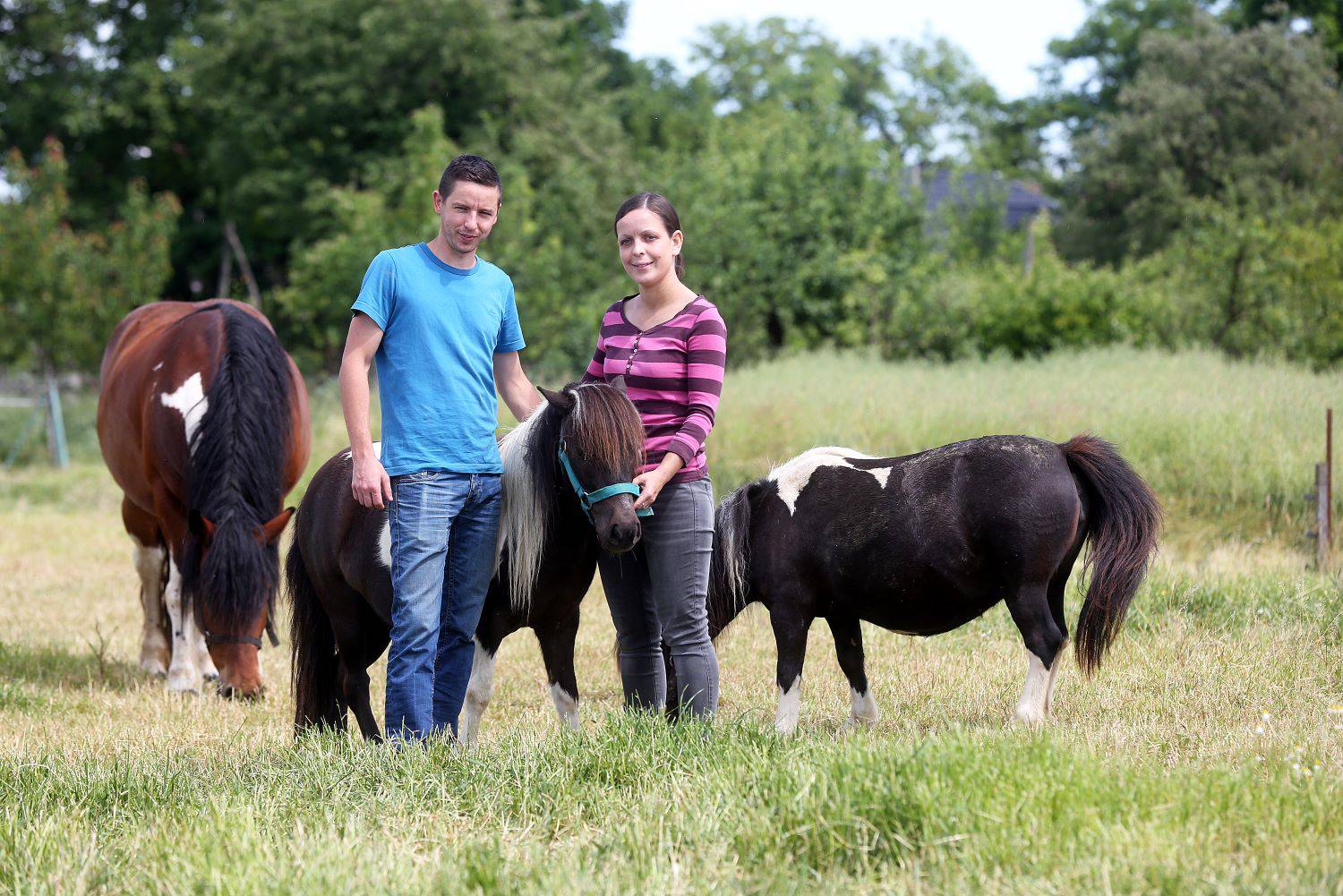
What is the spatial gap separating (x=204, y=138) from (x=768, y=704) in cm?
3332

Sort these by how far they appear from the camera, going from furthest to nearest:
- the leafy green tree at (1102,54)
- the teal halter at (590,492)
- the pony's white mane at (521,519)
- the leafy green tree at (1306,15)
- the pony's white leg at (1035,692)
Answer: the leafy green tree at (1102,54) → the leafy green tree at (1306,15) → the pony's white leg at (1035,692) → the pony's white mane at (521,519) → the teal halter at (590,492)

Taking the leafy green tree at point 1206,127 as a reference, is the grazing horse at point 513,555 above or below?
below

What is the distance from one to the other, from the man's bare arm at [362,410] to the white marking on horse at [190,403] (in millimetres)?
3027

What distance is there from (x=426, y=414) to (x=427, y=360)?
0.61ft

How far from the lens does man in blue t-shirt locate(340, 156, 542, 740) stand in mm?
4188

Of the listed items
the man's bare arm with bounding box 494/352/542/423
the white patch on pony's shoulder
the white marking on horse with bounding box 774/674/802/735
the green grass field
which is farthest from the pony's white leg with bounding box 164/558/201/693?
the white marking on horse with bounding box 774/674/802/735

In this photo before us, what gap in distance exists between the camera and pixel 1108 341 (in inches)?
742

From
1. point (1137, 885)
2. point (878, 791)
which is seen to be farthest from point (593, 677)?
point (1137, 885)

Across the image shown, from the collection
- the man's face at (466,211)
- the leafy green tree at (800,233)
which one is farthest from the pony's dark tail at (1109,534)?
the leafy green tree at (800,233)

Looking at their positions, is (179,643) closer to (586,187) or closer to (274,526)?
(274,526)

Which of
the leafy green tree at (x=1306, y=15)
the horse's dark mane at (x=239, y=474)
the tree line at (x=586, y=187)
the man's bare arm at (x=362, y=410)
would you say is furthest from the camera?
the leafy green tree at (x=1306, y=15)

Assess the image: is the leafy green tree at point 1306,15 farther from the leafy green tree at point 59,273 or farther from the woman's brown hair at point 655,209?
the woman's brown hair at point 655,209

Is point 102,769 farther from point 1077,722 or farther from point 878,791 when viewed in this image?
point 1077,722

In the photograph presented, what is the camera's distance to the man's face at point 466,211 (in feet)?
13.9
